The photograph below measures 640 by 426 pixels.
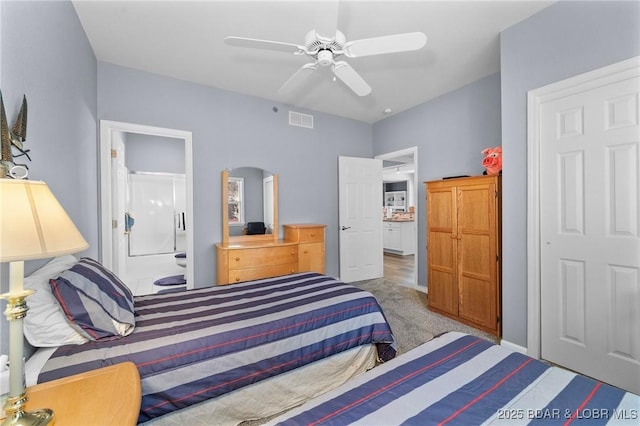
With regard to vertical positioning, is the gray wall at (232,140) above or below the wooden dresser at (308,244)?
above

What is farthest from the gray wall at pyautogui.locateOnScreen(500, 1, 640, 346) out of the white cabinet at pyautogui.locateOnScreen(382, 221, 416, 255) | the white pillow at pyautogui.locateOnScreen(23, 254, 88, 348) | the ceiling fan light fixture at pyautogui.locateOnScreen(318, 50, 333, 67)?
the white cabinet at pyautogui.locateOnScreen(382, 221, 416, 255)

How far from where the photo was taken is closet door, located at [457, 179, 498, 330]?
8.87 feet

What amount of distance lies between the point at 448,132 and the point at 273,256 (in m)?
2.84

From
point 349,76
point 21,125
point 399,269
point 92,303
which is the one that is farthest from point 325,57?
point 399,269

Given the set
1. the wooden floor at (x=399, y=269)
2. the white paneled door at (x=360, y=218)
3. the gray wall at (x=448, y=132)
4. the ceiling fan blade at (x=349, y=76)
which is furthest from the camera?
the wooden floor at (x=399, y=269)

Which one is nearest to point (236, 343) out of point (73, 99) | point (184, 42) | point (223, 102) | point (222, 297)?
point (222, 297)

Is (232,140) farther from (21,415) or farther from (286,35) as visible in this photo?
(21,415)

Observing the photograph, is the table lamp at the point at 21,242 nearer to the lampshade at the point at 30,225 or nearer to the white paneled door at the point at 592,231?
the lampshade at the point at 30,225

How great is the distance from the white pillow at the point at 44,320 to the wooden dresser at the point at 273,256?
1916mm

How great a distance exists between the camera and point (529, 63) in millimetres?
2270

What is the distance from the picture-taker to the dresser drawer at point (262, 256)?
326 cm

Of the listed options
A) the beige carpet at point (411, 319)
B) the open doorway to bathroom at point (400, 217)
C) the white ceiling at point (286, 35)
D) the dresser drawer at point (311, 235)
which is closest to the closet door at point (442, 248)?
the beige carpet at point (411, 319)

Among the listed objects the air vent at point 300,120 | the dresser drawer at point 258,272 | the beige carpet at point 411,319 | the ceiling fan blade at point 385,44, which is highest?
the air vent at point 300,120

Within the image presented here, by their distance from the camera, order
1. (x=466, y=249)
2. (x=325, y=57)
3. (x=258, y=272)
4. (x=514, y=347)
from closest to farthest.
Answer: (x=325, y=57)
(x=514, y=347)
(x=466, y=249)
(x=258, y=272)
